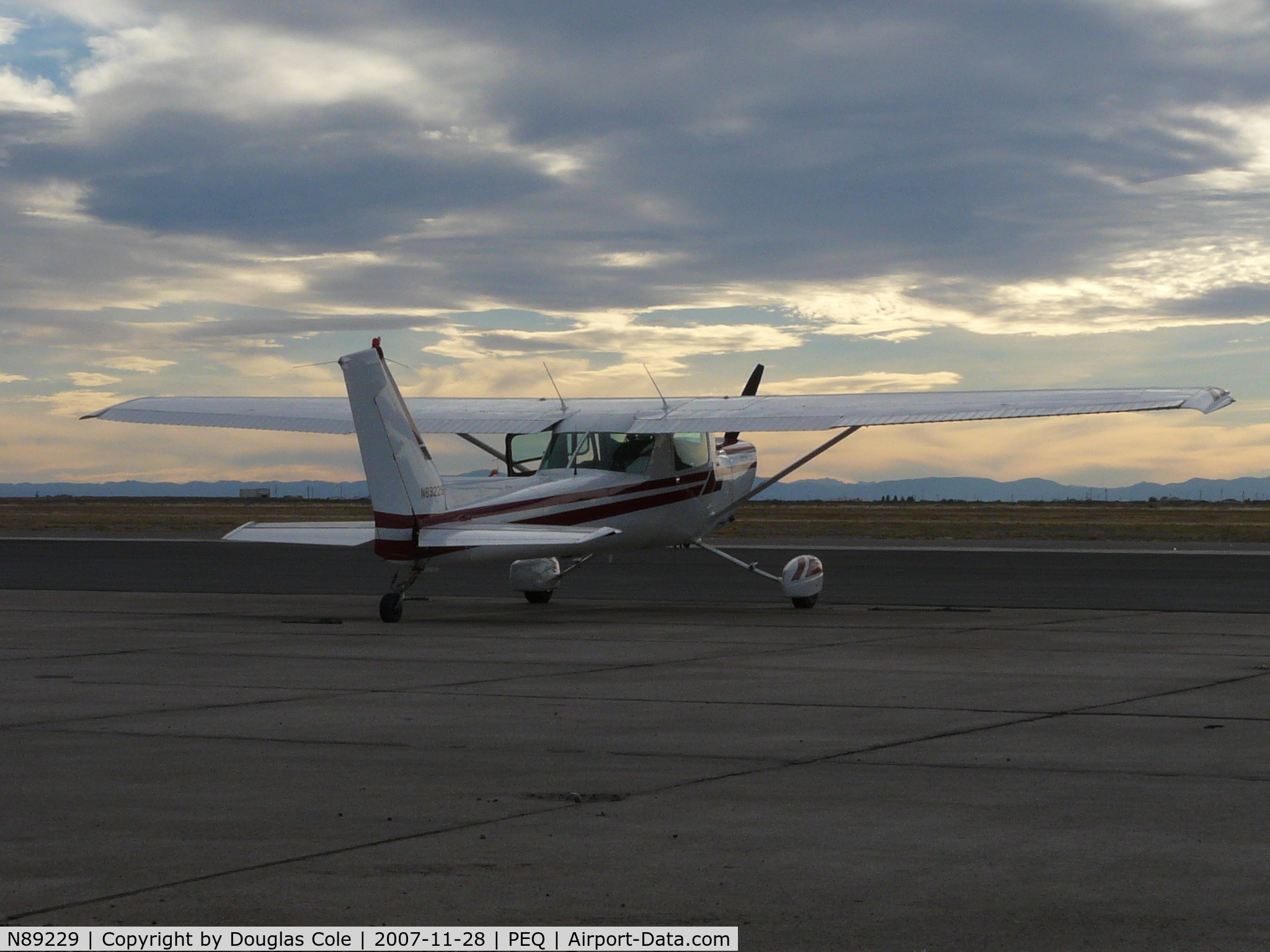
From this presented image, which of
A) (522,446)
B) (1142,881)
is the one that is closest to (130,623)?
(522,446)

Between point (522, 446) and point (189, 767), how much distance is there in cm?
1395

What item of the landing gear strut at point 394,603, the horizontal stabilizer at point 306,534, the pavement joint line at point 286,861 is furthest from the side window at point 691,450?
the pavement joint line at point 286,861

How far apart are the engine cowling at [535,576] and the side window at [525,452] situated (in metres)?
1.32

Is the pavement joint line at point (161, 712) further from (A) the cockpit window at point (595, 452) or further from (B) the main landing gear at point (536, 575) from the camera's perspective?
(B) the main landing gear at point (536, 575)

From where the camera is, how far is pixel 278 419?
24.1 m

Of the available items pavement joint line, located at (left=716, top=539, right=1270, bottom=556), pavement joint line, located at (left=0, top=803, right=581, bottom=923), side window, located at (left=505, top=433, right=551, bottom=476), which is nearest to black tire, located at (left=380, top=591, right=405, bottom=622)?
side window, located at (left=505, top=433, right=551, bottom=476)

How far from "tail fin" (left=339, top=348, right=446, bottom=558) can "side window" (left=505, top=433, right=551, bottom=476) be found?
4.12 meters

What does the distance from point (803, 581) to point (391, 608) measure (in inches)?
235

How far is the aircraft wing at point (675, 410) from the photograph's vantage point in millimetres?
21234

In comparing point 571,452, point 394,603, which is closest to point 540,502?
point 571,452

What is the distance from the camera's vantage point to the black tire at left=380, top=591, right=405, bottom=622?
63.8 feet

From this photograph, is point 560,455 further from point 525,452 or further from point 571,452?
point 525,452

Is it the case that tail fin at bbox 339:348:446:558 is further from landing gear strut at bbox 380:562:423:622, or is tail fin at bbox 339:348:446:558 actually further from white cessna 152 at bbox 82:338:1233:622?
landing gear strut at bbox 380:562:423:622

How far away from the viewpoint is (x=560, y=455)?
2198cm
